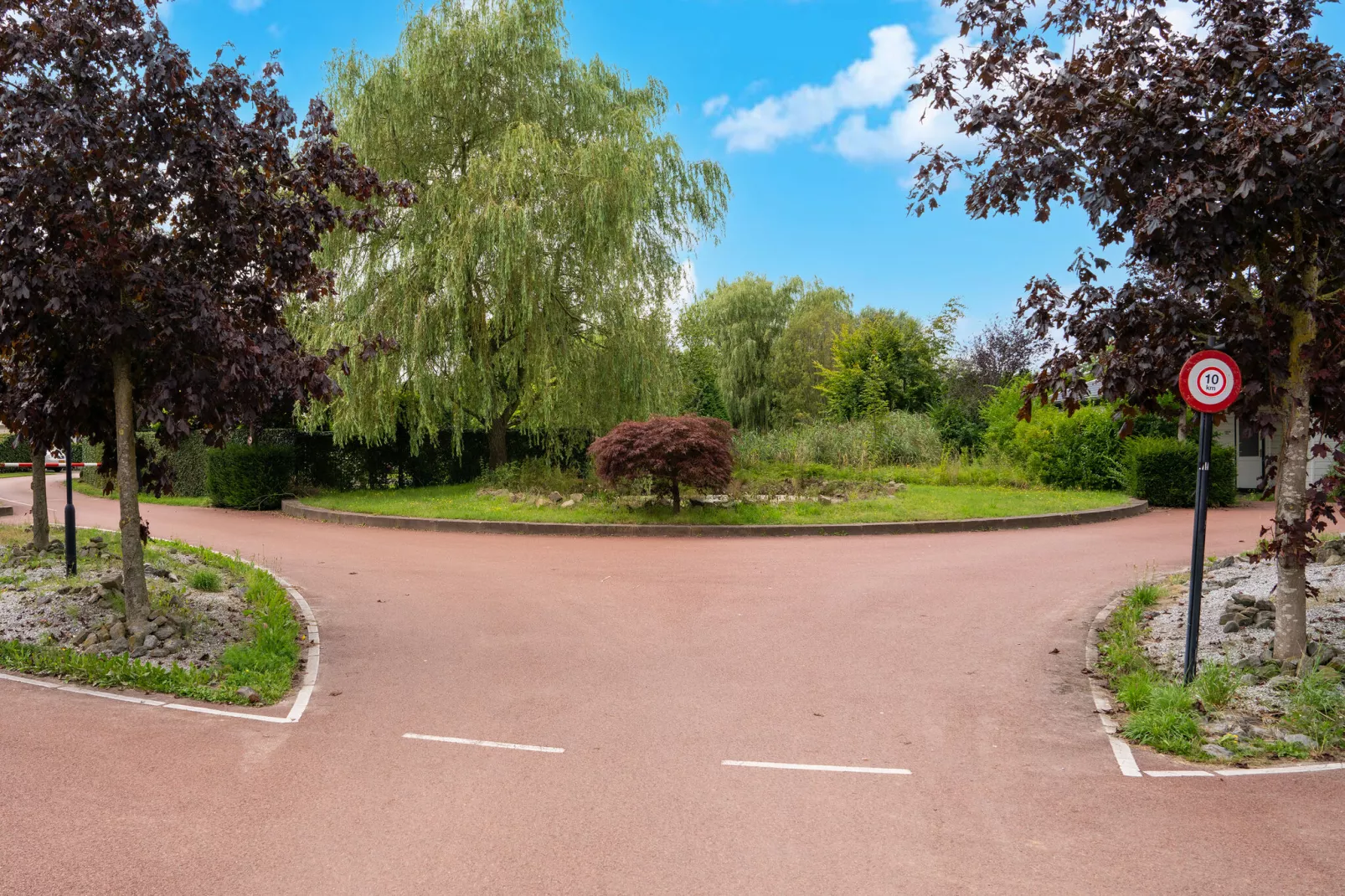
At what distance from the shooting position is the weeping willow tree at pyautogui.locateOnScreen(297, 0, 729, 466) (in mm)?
18922

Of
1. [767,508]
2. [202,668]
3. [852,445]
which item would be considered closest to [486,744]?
[202,668]

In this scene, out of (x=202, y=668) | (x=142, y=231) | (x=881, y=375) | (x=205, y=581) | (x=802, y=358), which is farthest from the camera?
(x=802, y=358)

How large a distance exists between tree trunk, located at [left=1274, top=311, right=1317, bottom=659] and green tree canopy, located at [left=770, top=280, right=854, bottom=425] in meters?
32.7

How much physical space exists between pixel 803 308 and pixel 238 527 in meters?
33.9

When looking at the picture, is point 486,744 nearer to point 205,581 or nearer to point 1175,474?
point 205,581

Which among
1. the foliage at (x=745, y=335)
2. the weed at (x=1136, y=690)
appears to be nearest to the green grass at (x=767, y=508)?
the weed at (x=1136, y=690)

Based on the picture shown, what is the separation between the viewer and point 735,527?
15.1m

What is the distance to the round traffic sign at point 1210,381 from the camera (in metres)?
5.90

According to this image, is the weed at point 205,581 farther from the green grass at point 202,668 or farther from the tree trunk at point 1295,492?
the tree trunk at point 1295,492

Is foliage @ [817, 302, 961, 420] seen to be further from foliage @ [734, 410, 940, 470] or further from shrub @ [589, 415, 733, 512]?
shrub @ [589, 415, 733, 512]

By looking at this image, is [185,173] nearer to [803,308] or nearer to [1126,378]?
[1126,378]

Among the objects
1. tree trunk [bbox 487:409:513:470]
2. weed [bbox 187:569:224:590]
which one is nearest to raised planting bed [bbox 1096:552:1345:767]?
weed [bbox 187:569:224:590]

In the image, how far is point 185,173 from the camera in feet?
23.6

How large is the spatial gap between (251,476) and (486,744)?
17028 mm
